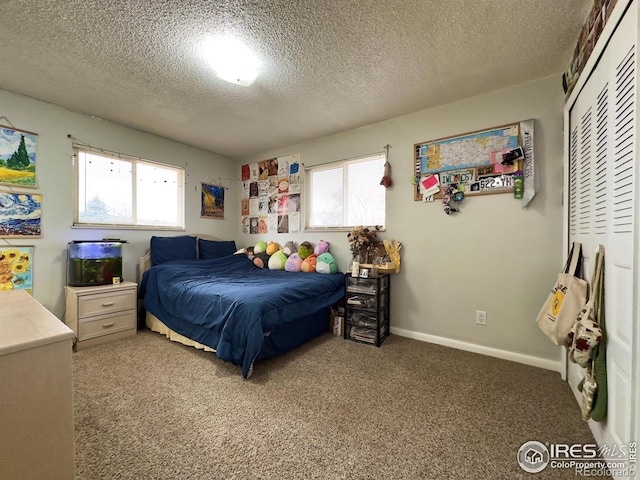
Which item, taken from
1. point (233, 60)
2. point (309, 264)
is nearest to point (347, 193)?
point (309, 264)

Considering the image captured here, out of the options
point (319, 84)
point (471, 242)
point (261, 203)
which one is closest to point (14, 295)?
point (319, 84)

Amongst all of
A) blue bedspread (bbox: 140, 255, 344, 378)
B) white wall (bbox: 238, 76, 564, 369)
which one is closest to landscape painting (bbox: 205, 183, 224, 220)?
blue bedspread (bbox: 140, 255, 344, 378)

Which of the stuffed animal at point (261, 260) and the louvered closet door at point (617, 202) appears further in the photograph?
the stuffed animal at point (261, 260)

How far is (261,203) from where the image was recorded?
4086mm

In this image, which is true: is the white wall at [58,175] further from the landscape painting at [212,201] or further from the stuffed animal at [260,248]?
the stuffed animal at [260,248]

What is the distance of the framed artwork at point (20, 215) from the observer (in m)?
2.37

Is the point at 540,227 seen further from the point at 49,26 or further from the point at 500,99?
the point at 49,26

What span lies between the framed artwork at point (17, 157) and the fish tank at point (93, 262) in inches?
27.6

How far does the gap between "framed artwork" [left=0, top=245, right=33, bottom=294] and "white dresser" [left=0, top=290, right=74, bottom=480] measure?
2.31 meters

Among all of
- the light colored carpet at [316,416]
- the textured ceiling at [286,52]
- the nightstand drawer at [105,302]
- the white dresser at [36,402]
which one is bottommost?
the light colored carpet at [316,416]

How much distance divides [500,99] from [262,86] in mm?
2120

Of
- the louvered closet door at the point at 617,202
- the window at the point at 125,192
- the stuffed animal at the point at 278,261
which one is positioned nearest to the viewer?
the louvered closet door at the point at 617,202

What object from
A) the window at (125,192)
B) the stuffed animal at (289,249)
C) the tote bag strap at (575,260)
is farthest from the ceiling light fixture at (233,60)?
the tote bag strap at (575,260)

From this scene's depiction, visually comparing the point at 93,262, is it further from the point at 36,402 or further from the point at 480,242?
the point at 480,242
